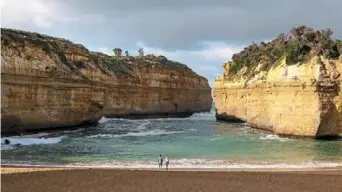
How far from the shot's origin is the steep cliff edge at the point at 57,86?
3098 centimetres

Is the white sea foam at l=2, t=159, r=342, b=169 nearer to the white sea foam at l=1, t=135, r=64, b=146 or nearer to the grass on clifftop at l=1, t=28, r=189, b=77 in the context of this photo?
the white sea foam at l=1, t=135, r=64, b=146

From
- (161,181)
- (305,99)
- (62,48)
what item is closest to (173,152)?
(161,181)

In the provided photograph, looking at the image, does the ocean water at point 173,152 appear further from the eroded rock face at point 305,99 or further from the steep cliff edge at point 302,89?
the steep cliff edge at point 302,89

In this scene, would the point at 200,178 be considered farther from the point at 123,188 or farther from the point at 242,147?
the point at 242,147

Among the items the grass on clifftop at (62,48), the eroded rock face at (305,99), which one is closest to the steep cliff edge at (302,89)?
the eroded rock face at (305,99)

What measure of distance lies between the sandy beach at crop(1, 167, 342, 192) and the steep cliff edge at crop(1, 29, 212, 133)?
51.6 ft

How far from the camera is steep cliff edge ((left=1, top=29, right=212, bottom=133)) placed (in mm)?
30984

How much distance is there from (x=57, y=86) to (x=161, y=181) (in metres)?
23.5

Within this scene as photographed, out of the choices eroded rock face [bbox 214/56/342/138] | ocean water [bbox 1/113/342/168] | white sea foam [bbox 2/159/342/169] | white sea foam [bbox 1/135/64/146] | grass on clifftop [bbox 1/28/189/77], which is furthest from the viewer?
grass on clifftop [bbox 1/28/189/77]

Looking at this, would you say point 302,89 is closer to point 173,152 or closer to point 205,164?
point 173,152

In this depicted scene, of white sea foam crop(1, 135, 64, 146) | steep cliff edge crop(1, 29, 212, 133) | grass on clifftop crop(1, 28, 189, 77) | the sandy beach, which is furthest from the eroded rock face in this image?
grass on clifftop crop(1, 28, 189, 77)

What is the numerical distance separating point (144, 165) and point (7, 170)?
21.9 feet

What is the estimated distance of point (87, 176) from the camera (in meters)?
15.7

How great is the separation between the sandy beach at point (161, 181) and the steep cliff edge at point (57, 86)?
15743 mm
